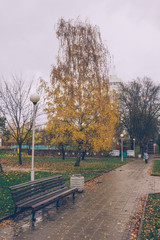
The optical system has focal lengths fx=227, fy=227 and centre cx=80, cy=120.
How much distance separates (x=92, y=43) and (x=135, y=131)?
85.8 ft

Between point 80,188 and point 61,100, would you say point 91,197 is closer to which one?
point 80,188

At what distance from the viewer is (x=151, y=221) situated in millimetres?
6008

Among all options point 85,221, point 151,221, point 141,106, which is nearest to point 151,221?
point 151,221

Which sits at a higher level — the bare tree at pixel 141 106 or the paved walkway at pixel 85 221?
the bare tree at pixel 141 106

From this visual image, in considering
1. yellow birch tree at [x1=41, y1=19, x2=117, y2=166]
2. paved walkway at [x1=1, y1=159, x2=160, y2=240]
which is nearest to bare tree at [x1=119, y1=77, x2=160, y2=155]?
yellow birch tree at [x1=41, y1=19, x2=117, y2=166]

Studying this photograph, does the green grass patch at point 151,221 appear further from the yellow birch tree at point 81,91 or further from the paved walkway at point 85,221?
the yellow birch tree at point 81,91

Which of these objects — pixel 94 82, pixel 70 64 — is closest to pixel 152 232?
pixel 94 82

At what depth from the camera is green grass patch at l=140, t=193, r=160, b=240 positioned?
16.6 ft

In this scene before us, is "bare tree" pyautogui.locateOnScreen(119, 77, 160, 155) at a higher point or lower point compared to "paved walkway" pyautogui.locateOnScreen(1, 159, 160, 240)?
higher

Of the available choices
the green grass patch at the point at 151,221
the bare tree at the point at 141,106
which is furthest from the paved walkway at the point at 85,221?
the bare tree at the point at 141,106

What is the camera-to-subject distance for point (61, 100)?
19953 millimetres

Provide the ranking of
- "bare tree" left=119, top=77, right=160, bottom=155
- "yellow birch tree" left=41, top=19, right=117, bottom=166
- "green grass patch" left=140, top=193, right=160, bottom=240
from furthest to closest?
→ "bare tree" left=119, top=77, right=160, bottom=155 < "yellow birch tree" left=41, top=19, right=117, bottom=166 < "green grass patch" left=140, top=193, right=160, bottom=240

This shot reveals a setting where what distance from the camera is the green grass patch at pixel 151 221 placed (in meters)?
5.05

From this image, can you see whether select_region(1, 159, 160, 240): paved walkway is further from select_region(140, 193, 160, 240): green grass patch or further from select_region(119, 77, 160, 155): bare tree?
select_region(119, 77, 160, 155): bare tree
